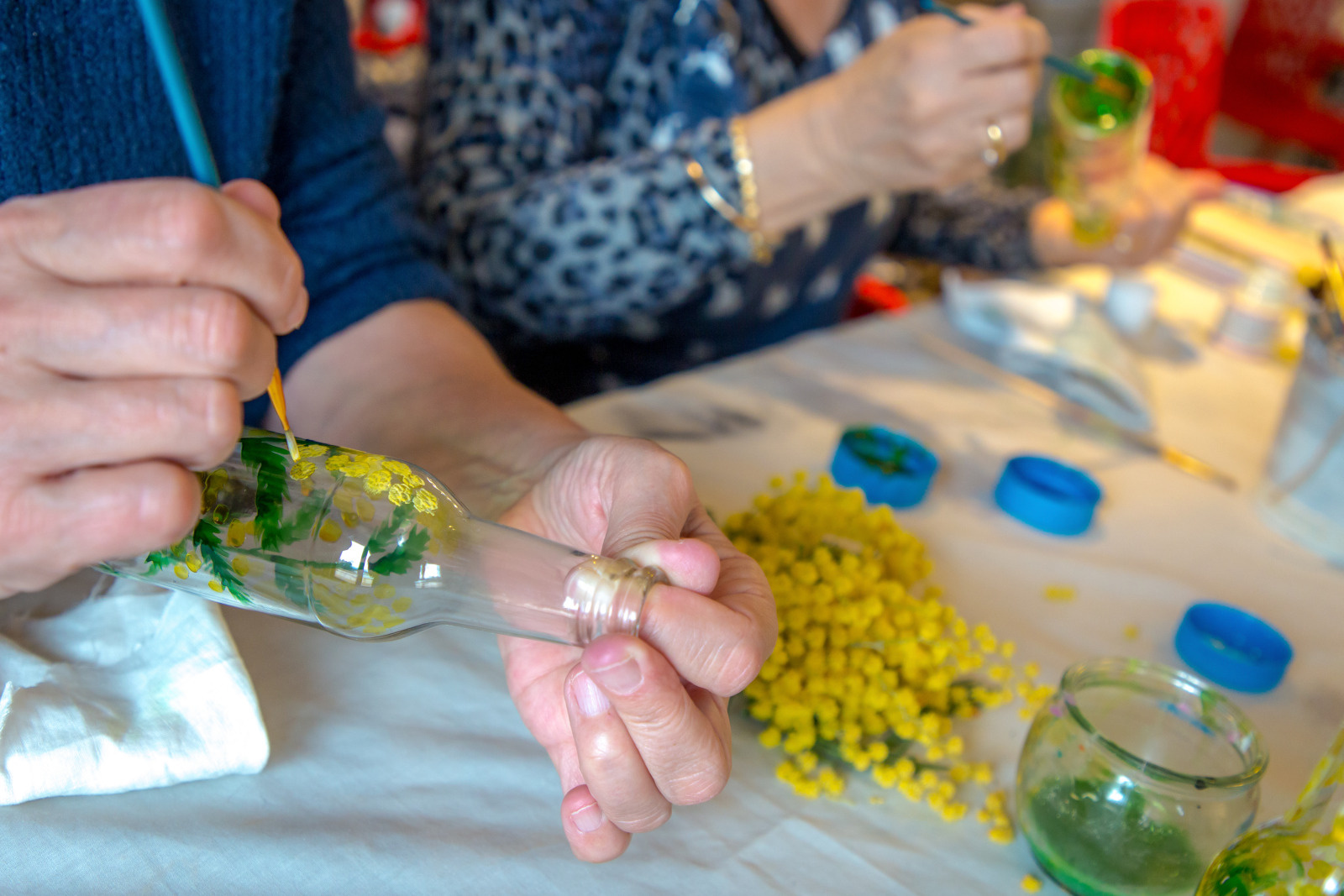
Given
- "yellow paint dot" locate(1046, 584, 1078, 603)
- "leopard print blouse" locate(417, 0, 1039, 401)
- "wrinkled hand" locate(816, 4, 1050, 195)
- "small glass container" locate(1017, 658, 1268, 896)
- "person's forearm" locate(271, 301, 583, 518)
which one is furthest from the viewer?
"leopard print blouse" locate(417, 0, 1039, 401)

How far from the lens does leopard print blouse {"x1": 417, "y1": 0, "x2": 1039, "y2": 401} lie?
87 centimetres

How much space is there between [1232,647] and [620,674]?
46cm

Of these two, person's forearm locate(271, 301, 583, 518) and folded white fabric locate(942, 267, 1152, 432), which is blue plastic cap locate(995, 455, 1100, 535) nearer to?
folded white fabric locate(942, 267, 1152, 432)

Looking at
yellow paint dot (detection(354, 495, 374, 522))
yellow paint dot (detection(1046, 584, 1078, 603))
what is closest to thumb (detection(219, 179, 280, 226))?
yellow paint dot (detection(354, 495, 374, 522))

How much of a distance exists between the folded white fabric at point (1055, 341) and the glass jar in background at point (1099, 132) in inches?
4.4

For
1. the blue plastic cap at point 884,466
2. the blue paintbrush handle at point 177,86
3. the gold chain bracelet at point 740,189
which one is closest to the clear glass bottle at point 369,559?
the blue paintbrush handle at point 177,86

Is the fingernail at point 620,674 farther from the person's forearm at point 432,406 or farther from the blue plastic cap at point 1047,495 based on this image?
the blue plastic cap at point 1047,495

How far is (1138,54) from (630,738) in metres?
1.97

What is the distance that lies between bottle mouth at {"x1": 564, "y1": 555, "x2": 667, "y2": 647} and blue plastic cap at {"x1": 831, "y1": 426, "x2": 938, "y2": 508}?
357 mm

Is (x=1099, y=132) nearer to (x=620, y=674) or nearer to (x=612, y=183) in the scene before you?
(x=612, y=183)

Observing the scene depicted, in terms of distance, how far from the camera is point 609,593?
1.18 ft

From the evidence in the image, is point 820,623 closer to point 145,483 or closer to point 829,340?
point 145,483

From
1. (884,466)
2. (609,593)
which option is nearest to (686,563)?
(609,593)

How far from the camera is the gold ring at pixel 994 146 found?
816 millimetres
